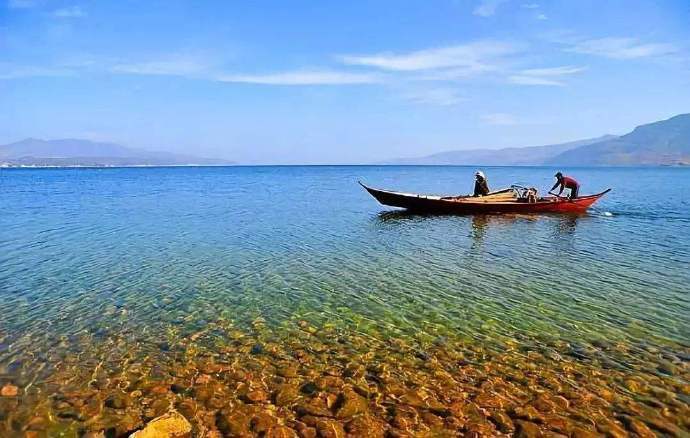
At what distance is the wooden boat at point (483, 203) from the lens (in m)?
32.3

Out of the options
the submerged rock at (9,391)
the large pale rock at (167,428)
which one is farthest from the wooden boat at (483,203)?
the large pale rock at (167,428)

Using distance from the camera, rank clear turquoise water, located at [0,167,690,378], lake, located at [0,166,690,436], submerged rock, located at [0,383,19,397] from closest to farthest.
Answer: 1. lake, located at [0,166,690,436]
2. submerged rock, located at [0,383,19,397]
3. clear turquoise water, located at [0,167,690,378]

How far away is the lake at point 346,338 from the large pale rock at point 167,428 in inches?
9.8

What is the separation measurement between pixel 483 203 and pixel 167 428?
1134 inches

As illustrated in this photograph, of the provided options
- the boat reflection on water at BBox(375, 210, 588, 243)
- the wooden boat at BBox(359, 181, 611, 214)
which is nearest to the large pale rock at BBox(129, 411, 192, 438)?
the boat reflection on water at BBox(375, 210, 588, 243)

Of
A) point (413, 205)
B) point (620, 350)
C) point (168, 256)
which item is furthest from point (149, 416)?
point (413, 205)

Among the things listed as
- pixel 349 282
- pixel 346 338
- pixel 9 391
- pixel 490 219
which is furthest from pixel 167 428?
pixel 490 219

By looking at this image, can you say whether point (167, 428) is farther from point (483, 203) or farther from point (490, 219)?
point (483, 203)

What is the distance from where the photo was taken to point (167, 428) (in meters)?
6.54

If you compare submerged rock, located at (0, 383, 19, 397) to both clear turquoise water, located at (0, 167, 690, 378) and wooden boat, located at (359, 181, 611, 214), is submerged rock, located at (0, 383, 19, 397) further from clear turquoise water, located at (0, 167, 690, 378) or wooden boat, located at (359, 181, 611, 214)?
wooden boat, located at (359, 181, 611, 214)

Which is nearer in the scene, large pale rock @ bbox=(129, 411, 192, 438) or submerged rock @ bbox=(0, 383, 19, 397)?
large pale rock @ bbox=(129, 411, 192, 438)

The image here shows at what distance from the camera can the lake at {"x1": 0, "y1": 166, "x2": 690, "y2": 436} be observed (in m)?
7.25

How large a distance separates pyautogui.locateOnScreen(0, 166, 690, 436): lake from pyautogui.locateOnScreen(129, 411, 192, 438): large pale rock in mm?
250

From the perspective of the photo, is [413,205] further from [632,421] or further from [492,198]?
[632,421]
